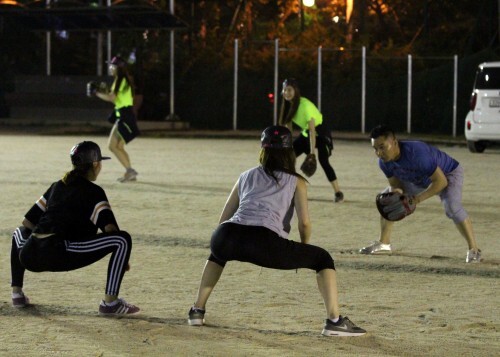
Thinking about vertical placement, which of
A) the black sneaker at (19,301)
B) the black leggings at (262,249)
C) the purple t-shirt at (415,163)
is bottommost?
the black sneaker at (19,301)

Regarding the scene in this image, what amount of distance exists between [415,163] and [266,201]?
2.97m

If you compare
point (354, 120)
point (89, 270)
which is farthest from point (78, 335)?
point (354, 120)

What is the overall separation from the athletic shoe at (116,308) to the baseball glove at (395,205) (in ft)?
9.30

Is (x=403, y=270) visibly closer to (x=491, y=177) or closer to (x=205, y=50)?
(x=491, y=177)

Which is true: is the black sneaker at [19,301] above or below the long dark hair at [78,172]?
below

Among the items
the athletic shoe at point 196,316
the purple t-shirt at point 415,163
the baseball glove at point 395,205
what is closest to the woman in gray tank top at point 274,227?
the athletic shoe at point 196,316

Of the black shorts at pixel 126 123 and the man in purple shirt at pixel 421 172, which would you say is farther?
the black shorts at pixel 126 123

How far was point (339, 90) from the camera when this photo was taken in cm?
3662

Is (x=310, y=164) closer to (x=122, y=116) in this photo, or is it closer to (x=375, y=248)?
(x=122, y=116)

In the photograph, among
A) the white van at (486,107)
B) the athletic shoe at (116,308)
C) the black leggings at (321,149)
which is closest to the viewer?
the athletic shoe at (116,308)

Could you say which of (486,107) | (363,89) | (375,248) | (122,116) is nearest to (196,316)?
(375,248)

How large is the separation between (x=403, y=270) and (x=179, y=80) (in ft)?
95.6

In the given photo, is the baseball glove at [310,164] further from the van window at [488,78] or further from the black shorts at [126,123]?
the van window at [488,78]

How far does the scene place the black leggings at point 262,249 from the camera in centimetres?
779
